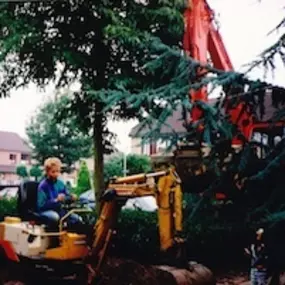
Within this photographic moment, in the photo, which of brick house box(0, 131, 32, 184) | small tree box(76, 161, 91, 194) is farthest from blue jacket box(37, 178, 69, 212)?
small tree box(76, 161, 91, 194)

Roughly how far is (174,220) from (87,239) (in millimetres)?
609

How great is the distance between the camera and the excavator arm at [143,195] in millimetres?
2463

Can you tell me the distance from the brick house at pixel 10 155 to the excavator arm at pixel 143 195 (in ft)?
3.43

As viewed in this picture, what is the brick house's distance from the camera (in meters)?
4.32

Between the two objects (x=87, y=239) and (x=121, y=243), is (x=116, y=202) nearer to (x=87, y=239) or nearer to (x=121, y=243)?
(x=87, y=239)

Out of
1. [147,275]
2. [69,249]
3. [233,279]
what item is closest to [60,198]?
[69,249]

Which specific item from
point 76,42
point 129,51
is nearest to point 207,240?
point 129,51

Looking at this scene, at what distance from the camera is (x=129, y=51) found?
394cm

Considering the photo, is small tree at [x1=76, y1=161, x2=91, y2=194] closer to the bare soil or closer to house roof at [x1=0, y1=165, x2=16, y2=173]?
house roof at [x1=0, y1=165, x2=16, y2=173]

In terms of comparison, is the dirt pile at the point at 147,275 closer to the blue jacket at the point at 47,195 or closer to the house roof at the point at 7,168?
the blue jacket at the point at 47,195

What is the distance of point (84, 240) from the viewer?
2.85m

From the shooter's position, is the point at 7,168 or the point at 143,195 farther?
the point at 7,168

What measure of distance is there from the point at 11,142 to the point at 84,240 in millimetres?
2621

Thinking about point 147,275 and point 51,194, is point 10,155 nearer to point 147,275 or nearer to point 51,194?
point 51,194
